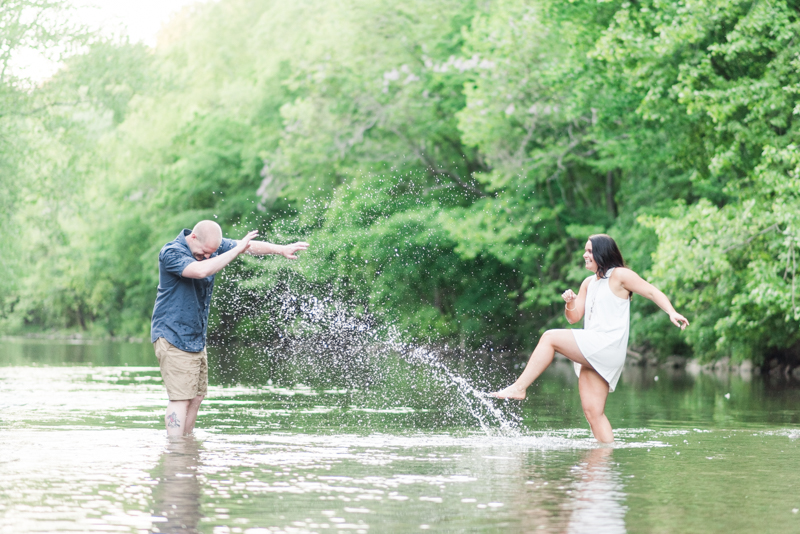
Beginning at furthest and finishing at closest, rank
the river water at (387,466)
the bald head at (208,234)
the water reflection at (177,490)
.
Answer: the bald head at (208,234), the river water at (387,466), the water reflection at (177,490)

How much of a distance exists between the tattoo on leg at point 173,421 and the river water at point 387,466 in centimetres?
13

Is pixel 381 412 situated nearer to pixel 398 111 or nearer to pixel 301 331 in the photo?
pixel 301 331

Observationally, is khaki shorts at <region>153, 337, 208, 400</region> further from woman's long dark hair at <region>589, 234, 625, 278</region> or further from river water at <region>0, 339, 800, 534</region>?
woman's long dark hair at <region>589, 234, 625, 278</region>

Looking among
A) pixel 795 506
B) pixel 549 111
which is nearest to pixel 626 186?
pixel 549 111

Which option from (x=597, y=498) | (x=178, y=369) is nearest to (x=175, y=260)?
(x=178, y=369)

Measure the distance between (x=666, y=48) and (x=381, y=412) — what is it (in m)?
12.0

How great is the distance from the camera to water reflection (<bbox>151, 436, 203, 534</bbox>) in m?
6.11

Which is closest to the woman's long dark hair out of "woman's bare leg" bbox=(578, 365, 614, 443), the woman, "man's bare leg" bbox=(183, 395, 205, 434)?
the woman

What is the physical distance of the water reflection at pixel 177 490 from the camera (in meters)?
6.11

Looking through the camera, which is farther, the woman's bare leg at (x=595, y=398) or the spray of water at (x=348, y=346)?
the spray of water at (x=348, y=346)

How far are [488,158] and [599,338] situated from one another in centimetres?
2745

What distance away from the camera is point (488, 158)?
37.1m

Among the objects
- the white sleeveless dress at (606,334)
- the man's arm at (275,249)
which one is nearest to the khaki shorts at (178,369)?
the man's arm at (275,249)

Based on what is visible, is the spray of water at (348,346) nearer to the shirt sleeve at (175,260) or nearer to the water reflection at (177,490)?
the shirt sleeve at (175,260)
